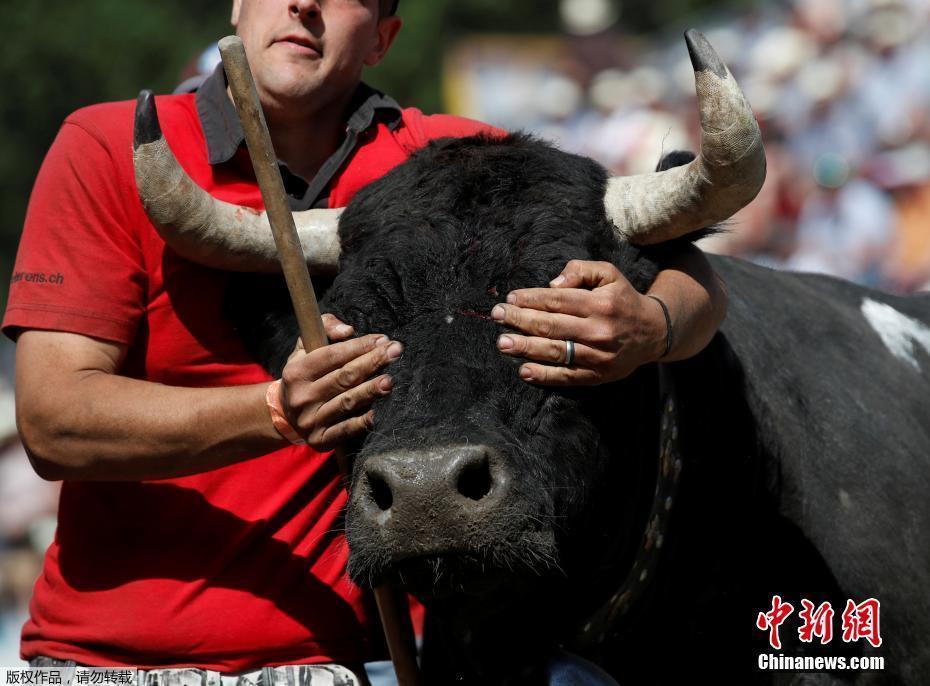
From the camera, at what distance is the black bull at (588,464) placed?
2.64 metres

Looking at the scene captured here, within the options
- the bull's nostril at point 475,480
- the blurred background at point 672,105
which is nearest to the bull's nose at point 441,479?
the bull's nostril at point 475,480

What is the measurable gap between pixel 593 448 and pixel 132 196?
126 centimetres

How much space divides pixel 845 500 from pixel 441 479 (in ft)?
4.96

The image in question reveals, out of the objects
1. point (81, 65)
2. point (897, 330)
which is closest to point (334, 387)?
point (897, 330)

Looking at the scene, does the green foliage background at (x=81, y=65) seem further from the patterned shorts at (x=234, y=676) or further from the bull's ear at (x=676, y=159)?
the patterned shorts at (x=234, y=676)

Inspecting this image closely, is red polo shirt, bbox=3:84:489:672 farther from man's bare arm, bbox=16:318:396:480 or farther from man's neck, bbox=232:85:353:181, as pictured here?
man's neck, bbox=232:85:353:181

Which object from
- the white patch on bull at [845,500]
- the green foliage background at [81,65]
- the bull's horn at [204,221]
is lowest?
the white patch on bull at [845,500]

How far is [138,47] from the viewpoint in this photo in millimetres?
18344

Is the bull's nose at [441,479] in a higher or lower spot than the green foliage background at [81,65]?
lower

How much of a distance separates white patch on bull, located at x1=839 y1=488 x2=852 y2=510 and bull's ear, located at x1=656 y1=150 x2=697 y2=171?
104 centimetres

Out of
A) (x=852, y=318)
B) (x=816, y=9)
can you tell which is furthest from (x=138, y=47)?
(x=852, y=318)

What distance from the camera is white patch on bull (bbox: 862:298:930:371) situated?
4.23 m

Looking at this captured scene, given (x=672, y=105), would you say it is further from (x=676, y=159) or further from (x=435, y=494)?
(x=435, y=494)

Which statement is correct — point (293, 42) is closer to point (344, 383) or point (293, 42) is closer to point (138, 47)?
point (344, 383)
